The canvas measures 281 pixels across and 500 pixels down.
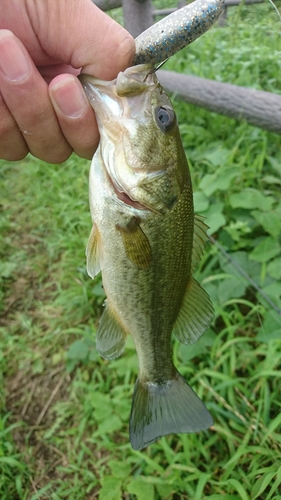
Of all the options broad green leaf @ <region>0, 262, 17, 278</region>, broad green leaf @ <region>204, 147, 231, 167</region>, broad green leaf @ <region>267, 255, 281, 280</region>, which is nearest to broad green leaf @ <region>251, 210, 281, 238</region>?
broad green leaf @ <region>267, 255, 281, 280</region>

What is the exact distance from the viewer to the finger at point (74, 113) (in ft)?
4.22

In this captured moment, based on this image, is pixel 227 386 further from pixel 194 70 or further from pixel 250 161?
pixel 194 70

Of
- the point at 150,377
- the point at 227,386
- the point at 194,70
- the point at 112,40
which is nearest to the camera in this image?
the point at 112,40

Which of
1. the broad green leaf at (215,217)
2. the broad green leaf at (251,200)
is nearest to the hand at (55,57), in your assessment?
the broad green leaf at (215,217)

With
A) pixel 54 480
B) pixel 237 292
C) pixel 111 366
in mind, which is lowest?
pixel 54 480

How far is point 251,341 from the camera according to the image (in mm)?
2350

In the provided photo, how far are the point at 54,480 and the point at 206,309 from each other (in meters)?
1.56

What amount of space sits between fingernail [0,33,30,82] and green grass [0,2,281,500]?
1.44 metres

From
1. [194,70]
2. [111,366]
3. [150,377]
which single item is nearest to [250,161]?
[194,70]

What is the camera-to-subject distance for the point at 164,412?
5.46 feet

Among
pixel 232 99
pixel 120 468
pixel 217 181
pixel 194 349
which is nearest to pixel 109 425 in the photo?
pixel 120 468

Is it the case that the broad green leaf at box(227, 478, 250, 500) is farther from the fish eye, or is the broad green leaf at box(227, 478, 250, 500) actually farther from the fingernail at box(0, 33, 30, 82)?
the fingernail at box(0, 33, 30, 82)

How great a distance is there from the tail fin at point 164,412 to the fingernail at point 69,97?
1.09 m

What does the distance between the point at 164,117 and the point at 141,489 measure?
174 cm
